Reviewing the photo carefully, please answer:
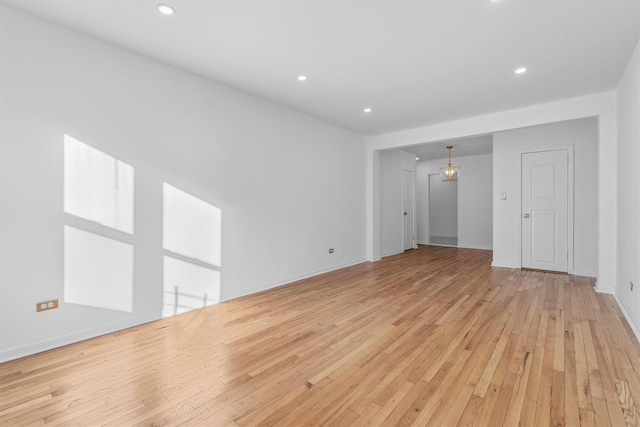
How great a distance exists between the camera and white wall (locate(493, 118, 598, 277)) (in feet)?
16.6

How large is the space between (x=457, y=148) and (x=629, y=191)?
4727mm

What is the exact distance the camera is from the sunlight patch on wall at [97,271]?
265 centimetres

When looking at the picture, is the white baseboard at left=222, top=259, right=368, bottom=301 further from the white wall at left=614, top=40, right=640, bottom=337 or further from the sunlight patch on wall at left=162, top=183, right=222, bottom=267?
the white wall at left=614, top=40, right=640, bottom=337

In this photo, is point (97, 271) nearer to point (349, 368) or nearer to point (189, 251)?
point (189, 251)

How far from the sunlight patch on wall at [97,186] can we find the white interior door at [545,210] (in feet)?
20.8

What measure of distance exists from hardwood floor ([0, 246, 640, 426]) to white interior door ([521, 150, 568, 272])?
182 centimetres

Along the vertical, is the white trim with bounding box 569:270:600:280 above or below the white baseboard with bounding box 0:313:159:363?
above

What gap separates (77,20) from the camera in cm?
254

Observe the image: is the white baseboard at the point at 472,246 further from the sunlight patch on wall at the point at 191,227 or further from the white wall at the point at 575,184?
the sunlight patch on wall at the point at 191,227

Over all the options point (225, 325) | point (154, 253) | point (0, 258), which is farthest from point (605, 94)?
point (0, 258)

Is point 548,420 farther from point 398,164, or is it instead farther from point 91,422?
point 398,164

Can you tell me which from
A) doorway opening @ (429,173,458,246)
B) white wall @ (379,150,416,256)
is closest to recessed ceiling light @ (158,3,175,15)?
white wall @ (379,150,416,256)

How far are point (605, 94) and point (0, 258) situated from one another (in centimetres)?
681

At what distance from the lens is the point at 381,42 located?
2.84 m
